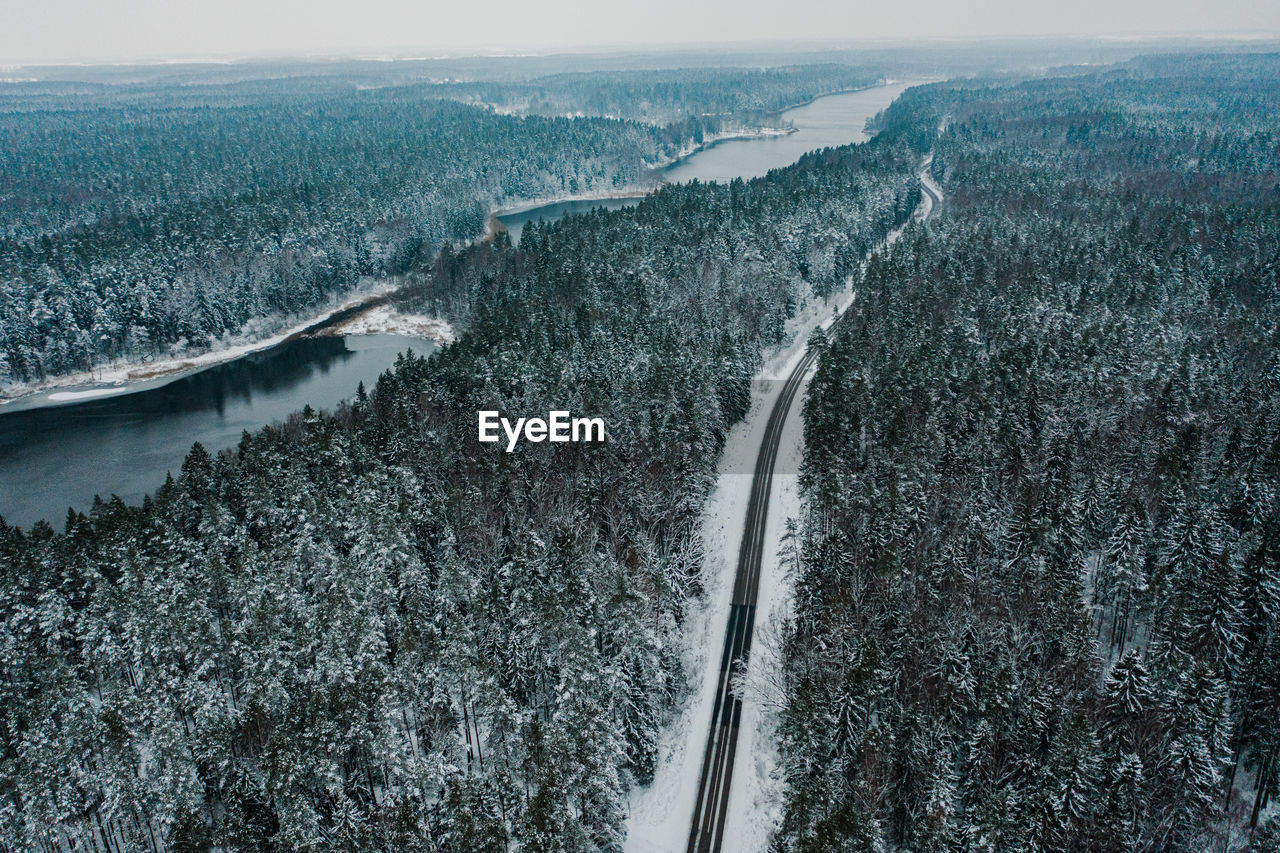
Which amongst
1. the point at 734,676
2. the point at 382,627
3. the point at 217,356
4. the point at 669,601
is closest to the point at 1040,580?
the point at 734,676

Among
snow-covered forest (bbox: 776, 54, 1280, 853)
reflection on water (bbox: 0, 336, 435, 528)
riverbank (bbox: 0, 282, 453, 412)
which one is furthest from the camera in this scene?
riverbank (bbox: 0, 282, 453, 412)

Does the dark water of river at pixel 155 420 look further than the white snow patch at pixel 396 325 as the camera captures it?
No

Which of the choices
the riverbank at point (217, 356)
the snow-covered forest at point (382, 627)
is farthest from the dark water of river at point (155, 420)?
the snow-covered forest at point (382, 627)

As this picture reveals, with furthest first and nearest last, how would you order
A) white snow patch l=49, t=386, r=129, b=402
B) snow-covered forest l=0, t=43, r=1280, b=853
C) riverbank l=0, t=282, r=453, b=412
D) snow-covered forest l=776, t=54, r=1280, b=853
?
riverbank l=0, t=282, r=453, b=412 → white snow patch l=49, t=386, r=129, b=402 → snow-covered forest l=0, t=43, r=1280, b=853 → snow-covered forest l=776, t=54, r=1280, b=853

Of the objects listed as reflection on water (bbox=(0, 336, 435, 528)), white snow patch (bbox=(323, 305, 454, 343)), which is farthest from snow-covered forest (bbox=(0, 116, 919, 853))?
white snow patch (bbox=(323, 305, 454, 343))

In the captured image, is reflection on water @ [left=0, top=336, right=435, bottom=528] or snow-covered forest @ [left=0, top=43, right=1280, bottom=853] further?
reflection on water @ [left=0, top=336, right=435, bottom=528]

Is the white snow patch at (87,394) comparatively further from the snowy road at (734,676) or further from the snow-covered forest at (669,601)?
the snowy road at (734,676)

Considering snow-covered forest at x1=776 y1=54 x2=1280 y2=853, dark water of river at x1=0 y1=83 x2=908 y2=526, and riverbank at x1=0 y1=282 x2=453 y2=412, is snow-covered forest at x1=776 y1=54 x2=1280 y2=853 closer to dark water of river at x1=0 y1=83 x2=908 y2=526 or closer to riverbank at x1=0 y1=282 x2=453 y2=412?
dark water of river at x1=0 y1=83 x2=908 y2=526
